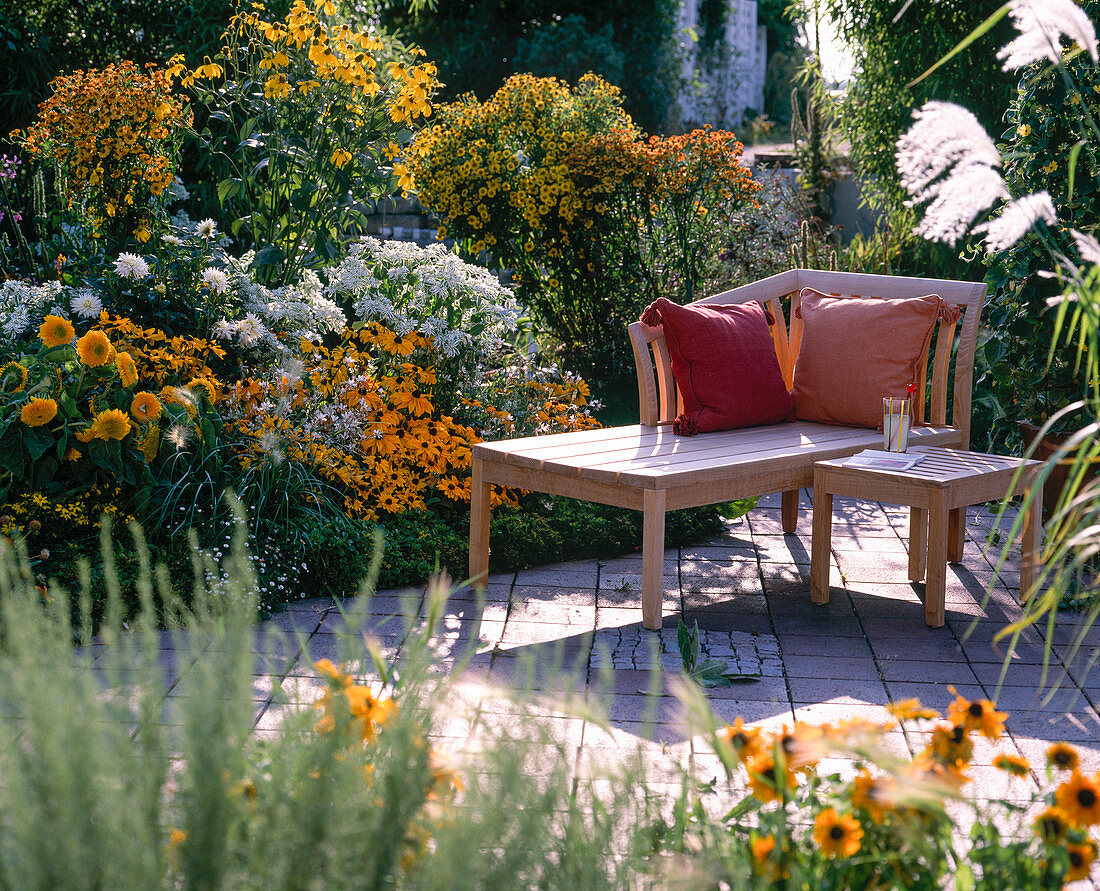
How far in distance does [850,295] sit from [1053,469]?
1.06 m

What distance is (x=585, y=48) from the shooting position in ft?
38.2

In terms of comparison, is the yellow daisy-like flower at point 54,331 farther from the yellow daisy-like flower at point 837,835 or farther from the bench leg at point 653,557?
the yellow daisy-like flower at point 837,835

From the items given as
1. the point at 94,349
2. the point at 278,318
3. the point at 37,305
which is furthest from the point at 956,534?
the point at 37,305

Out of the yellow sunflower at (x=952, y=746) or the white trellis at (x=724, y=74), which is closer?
the yellow sunflower at (x=952, y=746)

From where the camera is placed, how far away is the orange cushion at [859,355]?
4.00 m

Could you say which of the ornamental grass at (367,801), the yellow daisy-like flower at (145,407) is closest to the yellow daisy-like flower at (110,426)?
the yellow daisy-like flower at (145,407)

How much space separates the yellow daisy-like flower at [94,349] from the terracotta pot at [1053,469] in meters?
2.98

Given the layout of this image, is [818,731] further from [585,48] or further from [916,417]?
[585,48]

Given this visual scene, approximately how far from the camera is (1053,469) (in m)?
3.78

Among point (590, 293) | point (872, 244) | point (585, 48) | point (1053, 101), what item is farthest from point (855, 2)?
point (585, 48)

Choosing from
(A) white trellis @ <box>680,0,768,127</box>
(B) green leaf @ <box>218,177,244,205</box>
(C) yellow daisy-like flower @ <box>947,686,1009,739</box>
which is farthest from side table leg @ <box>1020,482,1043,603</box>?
(A) white trellis @ <box>680,0,768,127</box>

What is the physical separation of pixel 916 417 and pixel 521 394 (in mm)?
1528

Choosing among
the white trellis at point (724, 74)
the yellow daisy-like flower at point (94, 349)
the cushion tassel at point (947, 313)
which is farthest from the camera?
the white trellis at point (724, 74)

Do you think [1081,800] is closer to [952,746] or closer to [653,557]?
[952,746]
